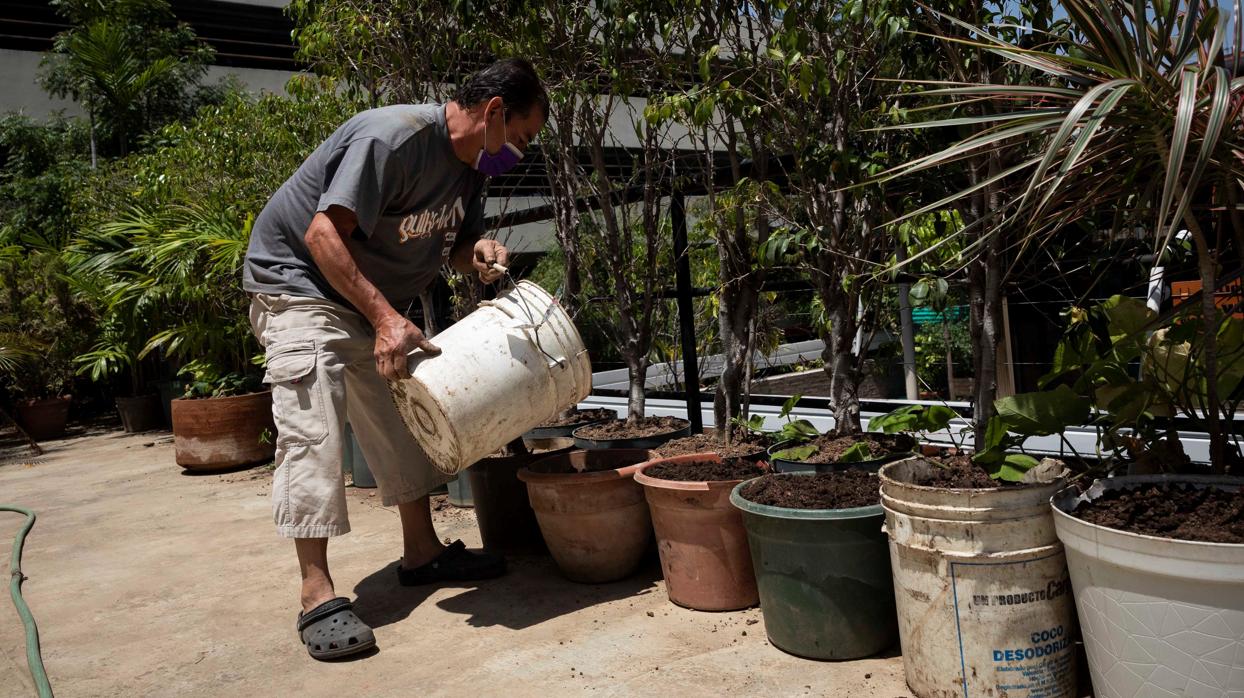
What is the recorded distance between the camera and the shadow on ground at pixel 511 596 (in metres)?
2.85

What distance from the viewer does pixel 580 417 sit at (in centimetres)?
450

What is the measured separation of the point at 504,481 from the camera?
345cm

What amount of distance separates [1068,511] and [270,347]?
222 centimetres

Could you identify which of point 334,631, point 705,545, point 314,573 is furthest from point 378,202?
point 705,545

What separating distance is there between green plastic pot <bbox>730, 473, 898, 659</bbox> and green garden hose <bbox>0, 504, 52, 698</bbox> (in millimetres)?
1902

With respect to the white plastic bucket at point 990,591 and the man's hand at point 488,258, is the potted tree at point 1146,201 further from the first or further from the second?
the man's hand at point 488,258

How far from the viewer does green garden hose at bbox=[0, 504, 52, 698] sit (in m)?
2.47

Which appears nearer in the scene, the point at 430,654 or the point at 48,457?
the point at 430,654

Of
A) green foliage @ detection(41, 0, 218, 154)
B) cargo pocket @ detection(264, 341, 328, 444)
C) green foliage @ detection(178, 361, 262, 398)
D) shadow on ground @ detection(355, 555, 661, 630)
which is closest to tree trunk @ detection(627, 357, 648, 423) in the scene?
shadow on ground @ detection(355, 555, 661, 630)

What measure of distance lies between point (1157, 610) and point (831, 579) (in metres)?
0.77

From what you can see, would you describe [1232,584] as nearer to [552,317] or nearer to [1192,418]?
[1192,418]

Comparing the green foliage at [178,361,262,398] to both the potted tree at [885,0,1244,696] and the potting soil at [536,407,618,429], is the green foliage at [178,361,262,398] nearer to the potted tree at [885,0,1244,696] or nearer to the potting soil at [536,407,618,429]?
the potting soil at [536,407,618,429]

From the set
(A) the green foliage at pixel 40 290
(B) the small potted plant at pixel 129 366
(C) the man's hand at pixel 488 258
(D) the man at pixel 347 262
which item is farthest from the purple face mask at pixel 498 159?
(A) the green foliage at pixel 40 290

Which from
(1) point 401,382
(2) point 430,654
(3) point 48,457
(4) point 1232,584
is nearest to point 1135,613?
(4) point 1232,584
